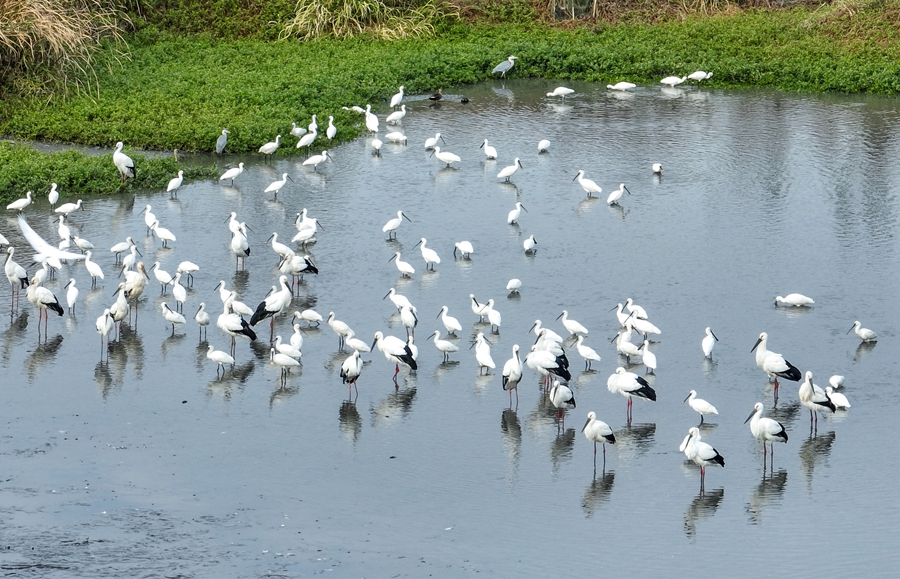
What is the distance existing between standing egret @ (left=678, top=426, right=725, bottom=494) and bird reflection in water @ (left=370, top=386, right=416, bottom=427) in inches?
126

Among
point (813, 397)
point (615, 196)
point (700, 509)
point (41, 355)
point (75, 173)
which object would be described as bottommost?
point (700, 509)

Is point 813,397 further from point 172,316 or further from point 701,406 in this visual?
point 172,316

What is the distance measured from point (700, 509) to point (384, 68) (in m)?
19.7

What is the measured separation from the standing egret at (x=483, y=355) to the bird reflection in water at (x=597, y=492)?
8.38 ft

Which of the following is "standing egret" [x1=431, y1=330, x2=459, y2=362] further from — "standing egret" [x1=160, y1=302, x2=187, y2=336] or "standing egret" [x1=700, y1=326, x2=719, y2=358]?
"standing egret" [x1=160, y1=302, x2=187, y2=336]

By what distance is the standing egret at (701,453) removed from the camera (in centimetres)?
1199

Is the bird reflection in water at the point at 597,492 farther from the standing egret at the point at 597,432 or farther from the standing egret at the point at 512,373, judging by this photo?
the standing egret at the point at 512,373

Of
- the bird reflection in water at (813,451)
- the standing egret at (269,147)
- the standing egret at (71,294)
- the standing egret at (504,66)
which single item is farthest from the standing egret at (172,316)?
the standing egret at (504,66)

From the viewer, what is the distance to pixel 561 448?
510 inches

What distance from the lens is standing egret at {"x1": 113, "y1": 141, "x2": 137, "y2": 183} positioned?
21.8 metres

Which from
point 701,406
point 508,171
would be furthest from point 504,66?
point 701,406

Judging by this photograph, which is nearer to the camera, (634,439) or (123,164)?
(634,439)

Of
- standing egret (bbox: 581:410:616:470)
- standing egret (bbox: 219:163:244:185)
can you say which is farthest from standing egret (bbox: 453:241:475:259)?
standing egret (bbox: 581:410:616:470)

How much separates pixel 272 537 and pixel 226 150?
14.2m
